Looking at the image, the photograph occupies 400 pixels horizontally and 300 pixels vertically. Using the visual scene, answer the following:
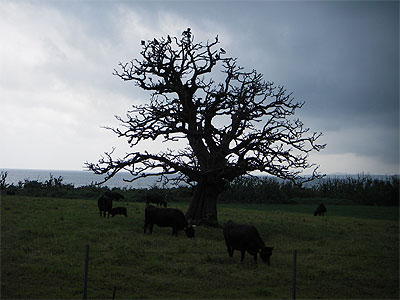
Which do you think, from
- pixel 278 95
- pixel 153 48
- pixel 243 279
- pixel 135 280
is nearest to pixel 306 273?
pixel 243 279

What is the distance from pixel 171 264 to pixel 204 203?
1034cm

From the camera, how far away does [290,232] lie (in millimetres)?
22578

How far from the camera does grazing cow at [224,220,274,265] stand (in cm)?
1482

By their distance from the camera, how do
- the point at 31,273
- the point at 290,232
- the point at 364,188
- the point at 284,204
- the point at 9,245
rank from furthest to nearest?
the point at 364,188
the point at 284,204
the point at 290,232
the point at 9,245
the point at 31,273

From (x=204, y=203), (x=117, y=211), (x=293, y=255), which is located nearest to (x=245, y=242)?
(x=293, y=255)

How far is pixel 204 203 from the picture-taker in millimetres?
24062

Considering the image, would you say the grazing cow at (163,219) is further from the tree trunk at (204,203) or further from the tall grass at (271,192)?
the tall grass at (271,192)

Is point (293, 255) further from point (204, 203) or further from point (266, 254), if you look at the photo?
point (204, 203)

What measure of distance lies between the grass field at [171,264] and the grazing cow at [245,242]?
0.44 m

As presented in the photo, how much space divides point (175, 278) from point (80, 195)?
3457cm

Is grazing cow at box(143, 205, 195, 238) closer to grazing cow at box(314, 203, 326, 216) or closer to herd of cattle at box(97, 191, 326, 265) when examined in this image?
herd of cattle at box(97, 191, 326, 265)

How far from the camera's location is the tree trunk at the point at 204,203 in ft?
78.1

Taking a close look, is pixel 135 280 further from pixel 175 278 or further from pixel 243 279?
pixel 243 279

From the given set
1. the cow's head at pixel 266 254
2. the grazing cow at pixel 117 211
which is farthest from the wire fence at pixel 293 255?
the grazing cow at pixel 117 211
